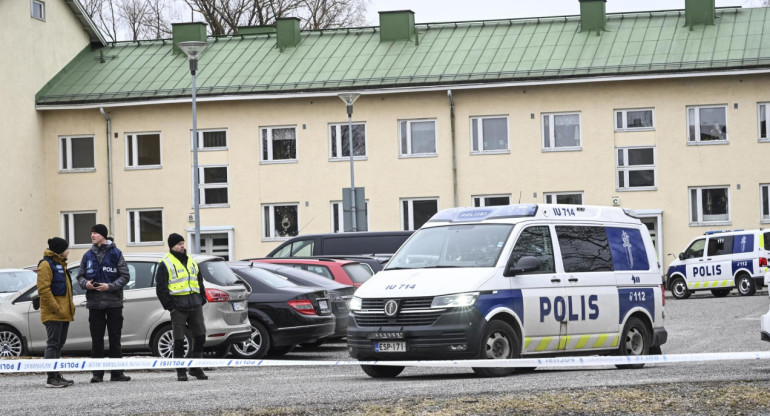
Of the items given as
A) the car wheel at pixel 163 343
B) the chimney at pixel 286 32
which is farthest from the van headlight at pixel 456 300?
the chimney at pixel 286 32

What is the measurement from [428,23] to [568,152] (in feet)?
25.5

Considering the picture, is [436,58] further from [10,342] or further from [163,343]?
[163,343]

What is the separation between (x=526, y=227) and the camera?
47.8 feet

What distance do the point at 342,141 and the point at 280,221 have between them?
352 centimetres

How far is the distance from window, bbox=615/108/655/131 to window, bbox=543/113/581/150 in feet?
4.41

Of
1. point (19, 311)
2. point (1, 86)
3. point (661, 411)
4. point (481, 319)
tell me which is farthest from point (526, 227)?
point (1, 86)

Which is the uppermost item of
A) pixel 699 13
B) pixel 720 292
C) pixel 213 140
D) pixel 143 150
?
pixel 699 13

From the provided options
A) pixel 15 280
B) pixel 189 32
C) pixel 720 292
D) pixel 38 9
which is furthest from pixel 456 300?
pixel 189 32

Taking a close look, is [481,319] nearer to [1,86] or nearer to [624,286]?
[624,286]

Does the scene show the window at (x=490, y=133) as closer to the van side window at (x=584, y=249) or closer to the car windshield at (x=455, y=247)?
the van side window at (x=584, y=249)

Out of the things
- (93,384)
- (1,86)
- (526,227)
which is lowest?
(93,384)

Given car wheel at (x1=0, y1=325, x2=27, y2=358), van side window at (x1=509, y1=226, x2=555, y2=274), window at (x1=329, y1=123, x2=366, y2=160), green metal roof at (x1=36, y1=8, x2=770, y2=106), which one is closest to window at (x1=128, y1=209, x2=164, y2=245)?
green metal roof at (x1=36, y1=8, x2=770, y2=106)

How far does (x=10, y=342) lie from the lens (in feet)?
59.4

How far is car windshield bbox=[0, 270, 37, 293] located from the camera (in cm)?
2311
